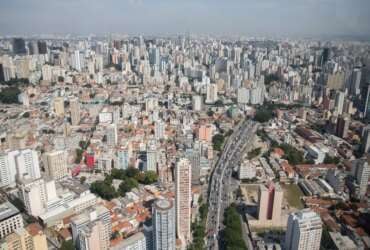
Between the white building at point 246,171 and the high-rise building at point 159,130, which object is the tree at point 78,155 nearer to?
the high-rise building at point 159,130

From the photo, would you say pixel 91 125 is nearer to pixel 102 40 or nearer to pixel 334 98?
pixel 334 98

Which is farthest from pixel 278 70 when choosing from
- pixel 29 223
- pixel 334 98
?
pixel 29 223

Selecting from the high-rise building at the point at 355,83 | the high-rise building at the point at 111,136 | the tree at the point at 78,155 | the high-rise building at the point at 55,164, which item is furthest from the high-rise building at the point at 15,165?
the high-rise building at the point at 355,83

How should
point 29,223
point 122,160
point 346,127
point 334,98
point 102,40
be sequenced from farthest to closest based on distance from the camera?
point 102,40, point 334,98, point 346,127, point 122,160, point 29,223

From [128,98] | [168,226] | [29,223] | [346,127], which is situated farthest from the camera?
[128,98]

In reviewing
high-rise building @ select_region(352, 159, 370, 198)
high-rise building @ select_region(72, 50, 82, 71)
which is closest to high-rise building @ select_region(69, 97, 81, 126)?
high-rise building @ select_region(72, 50, 82, 71)

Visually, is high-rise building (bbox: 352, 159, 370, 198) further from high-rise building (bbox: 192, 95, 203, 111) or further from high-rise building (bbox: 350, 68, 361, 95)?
high-rise building (bbox: 192, 95, 203, 111)

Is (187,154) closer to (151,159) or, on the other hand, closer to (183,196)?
(151,159)
